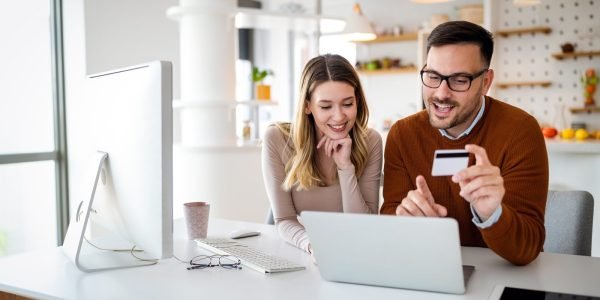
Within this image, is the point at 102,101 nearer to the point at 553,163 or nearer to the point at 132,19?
the point at 132,19

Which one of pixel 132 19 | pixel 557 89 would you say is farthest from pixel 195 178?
pixel 557 89

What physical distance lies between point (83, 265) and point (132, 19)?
311 centimetres

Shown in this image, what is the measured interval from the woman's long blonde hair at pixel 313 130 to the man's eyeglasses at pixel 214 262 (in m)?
0.38

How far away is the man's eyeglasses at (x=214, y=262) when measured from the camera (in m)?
1.36

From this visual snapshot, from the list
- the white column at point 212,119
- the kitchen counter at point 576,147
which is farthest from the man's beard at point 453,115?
the kitchen counter at point 576,147

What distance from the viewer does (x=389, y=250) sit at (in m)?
1.10

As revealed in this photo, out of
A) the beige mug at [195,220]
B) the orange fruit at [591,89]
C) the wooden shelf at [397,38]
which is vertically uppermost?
the wooden shelf at [397,38]

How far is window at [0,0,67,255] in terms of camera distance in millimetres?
3520

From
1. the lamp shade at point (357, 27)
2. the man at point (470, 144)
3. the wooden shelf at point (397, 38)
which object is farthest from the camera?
the wooden shelf at point (397, 38)

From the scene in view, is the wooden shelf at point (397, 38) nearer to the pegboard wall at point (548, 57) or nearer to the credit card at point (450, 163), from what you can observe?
the pegboard wall at point (548, 57)

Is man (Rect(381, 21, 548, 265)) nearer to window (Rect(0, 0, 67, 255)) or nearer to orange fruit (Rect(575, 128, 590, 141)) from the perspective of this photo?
window (Rect(0, 0, 67, 255))

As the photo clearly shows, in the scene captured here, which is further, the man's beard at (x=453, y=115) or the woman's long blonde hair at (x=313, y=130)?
the woman's long blonde hair at (x=313, y=130)

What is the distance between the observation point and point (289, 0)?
23.8 ft

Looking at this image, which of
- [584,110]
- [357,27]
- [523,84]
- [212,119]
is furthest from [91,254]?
[584,110]
